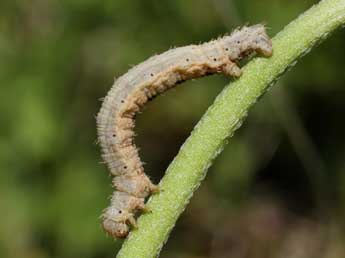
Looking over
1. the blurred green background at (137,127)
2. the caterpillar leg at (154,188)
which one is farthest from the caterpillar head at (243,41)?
the blurred green background at (137,127)

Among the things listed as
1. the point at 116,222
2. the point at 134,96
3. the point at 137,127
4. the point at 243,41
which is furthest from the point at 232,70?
the point at 137,127

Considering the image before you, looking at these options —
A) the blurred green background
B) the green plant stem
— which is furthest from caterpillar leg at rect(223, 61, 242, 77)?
A: the blurred green background

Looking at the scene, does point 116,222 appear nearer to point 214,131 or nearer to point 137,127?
point 214,131

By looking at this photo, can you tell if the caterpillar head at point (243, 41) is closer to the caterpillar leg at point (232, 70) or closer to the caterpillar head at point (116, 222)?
the caterpillar leg at point (232, 70)

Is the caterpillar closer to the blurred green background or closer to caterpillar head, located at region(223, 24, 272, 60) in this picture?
caterpillar head, located at region(223, 24, 272, 60)

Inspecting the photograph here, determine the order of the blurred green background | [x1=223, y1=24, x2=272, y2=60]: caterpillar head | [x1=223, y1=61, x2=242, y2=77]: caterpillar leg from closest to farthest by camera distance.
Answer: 1. [x1=223, y1=61, x2=242, y2=77]: caterpillar leg
2. [x1=223, y1=24, x2=272, y2=60]: caterpillar head
3. the blurred green background

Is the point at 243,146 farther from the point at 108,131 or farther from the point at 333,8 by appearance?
the point at 333,8
